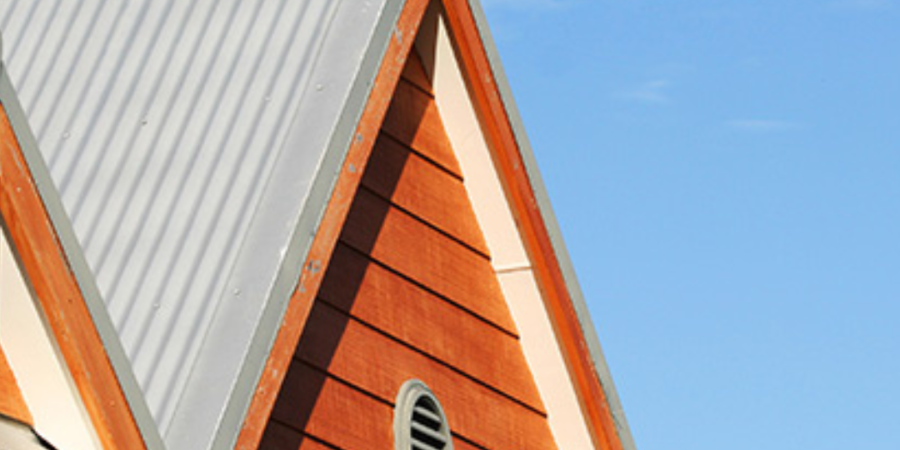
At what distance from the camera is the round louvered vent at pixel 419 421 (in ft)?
22.7

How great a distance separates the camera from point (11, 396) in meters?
5.20

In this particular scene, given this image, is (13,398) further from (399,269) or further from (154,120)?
(399,269)

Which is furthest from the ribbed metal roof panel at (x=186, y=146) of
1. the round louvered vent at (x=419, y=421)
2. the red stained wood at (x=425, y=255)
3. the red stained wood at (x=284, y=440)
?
the round louvered vent at (x=419, y=421)

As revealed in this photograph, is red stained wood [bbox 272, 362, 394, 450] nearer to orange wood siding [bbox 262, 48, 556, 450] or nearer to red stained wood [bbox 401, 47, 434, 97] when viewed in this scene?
orange wood siding [bbox 262, 48, 556, 450]

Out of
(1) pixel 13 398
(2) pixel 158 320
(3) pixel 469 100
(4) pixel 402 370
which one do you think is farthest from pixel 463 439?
(1) pixel 13 398

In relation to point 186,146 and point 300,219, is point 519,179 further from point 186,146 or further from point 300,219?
point 300,219

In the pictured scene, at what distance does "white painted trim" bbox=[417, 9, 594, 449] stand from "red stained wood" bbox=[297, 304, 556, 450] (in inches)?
5.1

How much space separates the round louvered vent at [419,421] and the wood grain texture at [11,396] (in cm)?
191

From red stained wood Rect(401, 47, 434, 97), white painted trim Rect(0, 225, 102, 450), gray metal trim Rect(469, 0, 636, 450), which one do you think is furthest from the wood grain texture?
Answer: gray metal trim Rect(469, 0, 636, 450)

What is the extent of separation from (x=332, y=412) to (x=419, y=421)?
644 mm

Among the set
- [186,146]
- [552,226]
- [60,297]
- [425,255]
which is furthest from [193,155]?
[552,226]

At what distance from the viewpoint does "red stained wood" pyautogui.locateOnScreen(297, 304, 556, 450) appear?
661 centimetres

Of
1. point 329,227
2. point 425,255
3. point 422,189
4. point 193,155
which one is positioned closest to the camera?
point 329,227

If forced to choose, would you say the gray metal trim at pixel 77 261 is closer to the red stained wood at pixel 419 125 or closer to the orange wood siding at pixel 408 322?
the orange wood siding at pixel 408 322
